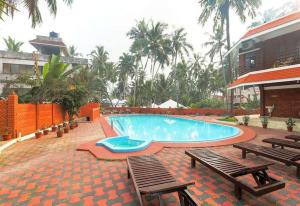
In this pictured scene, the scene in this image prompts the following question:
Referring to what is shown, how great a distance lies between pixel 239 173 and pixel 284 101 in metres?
14.8

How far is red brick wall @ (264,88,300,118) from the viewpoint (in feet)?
46.5

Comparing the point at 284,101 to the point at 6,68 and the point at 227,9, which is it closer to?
the point at 227,9

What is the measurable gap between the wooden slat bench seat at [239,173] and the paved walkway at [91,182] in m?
0.30

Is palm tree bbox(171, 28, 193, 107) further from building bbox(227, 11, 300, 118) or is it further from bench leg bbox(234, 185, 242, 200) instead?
bench leg bbox(234, 185, 242, 200)

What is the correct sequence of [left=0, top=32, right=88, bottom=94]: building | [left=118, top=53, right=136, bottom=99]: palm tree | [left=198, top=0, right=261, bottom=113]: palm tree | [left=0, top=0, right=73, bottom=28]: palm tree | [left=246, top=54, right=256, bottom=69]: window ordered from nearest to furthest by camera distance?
[left=0, top=0, right=73, bottom=28]: palm tree → [left=246, top=54, right=256, bottom=69]: window → [left=198, top=0, right=261, bottom=113]: palm tree → [left=0, top=32, right=88, bottom=94]: building → [left=118, top=53, right=136, bottom=99]: palm tree

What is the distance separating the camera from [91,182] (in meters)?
4.29

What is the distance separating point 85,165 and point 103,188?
1.77m

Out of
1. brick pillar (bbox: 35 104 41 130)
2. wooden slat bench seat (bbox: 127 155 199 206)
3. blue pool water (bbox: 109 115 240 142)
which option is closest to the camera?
wooden slat bench seat (bbox: 127 155 199 206)

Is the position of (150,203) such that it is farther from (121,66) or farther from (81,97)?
(121,66)

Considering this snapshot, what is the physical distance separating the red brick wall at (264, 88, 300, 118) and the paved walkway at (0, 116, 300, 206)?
1166 centimetres

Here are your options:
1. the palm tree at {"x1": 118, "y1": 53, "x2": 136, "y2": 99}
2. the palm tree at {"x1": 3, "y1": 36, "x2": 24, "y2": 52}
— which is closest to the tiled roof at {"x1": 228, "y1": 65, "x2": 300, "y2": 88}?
the palm tree at {"x1": 118, "y1": 53, "x2": 136, "y2": 99}

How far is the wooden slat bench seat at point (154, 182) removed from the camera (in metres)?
2.85

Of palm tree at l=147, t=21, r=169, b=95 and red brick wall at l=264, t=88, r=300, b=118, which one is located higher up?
palm tree at l=147, t=21, r=169, b=95

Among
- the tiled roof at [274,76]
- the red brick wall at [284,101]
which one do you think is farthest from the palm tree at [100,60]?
the red brick wall at [284,101]
